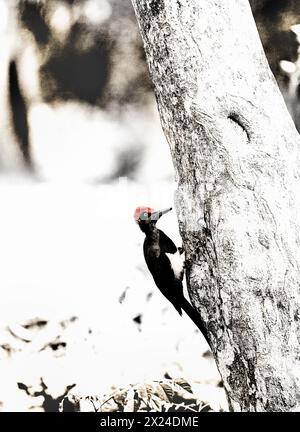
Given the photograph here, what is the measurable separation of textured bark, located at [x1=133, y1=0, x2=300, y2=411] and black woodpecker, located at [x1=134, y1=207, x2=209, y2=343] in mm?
180

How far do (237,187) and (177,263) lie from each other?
0.38 m

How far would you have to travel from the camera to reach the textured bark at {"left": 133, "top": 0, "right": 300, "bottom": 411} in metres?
1.59

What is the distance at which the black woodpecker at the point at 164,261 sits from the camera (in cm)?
190

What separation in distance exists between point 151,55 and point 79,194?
23.2 inches

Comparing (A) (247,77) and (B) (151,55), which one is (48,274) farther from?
(A) (247,77)

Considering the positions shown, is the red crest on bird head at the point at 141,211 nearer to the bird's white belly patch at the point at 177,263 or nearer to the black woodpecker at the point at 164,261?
the black woodpecker at the point at 164,261

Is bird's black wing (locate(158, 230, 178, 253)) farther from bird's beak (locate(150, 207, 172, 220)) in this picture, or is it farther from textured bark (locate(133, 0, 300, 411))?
textured bark (locate(133, 0, 300, 411))

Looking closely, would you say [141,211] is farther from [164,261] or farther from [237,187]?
[237,187]

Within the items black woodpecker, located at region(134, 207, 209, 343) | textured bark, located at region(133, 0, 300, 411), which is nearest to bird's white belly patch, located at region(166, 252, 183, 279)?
black woodpecker, located at region(134, 207, 209, 343)

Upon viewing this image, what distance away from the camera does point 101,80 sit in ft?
6.81

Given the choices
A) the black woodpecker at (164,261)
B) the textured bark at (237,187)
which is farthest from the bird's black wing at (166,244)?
the textured bark at (237,187)

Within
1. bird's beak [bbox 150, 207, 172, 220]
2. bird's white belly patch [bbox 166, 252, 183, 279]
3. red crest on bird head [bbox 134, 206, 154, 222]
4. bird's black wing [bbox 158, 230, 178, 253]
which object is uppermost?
red crest on bird head [bbox 134, 206, 154, 222]

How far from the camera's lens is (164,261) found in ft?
6.36
